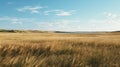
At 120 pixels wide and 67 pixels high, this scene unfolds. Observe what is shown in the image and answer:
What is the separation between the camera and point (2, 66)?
5285mm

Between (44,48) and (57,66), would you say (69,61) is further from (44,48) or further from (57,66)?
(44,48)

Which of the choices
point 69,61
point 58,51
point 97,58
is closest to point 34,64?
point 69,61

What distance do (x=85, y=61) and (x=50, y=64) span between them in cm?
114

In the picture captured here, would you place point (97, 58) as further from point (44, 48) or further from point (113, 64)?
point (44, 48)

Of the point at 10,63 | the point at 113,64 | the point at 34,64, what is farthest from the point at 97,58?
the point at 10,63

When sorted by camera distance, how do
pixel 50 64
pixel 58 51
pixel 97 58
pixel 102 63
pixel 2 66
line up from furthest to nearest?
pixel 58 51 < pixel 97 58 < pixel 102 63 < pixel 50 64 < pixel 2 66

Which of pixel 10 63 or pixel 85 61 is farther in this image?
pixel 85 61

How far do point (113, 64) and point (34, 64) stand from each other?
204 centimetres

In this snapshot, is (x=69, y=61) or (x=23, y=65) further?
(x=69, y=61)

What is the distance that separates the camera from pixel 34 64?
5.57 metres

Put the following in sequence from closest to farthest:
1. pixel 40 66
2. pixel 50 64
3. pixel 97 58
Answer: pixel 40 66 < pixel 50 64 < pixel 97 58

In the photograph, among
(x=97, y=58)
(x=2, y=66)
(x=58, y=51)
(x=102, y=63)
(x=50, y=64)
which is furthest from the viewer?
(x=58, y=51)

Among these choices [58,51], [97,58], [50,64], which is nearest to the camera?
[50,64]

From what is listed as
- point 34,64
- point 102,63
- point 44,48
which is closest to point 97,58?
point 102,63
